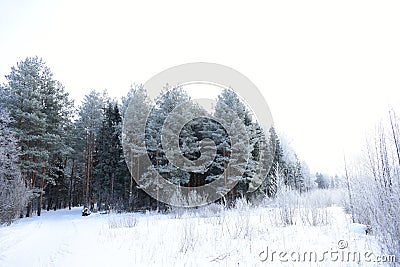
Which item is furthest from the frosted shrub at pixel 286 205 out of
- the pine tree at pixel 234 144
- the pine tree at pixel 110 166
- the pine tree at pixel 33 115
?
the pine tree at pixel 33 115

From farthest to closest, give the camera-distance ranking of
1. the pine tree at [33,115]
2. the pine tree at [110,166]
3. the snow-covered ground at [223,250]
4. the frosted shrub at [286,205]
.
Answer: the pine tree at [110,166] → the pine tree at [33,115] → the frosted shrub at [286,205] → the snow-covered ground at [223,250]

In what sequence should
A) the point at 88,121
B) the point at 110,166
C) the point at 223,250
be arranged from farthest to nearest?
the point at 88,121 < the point at 110,166 < the point at 223,250

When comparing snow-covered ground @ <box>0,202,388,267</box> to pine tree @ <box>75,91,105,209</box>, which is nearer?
snow-covered ground @ <box>0,202,388,267</box>

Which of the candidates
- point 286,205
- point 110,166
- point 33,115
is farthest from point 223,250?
point 110,166

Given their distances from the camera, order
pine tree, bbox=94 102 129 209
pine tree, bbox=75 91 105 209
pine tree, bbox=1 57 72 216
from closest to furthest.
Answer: pine tree, bbox=1 57 72 216 < pine tree, bbox=94 102 129 209 < pine tree, bbox=75 91 105 209

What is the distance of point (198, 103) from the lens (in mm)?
22875

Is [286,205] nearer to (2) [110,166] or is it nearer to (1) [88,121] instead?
(2) [110,166]

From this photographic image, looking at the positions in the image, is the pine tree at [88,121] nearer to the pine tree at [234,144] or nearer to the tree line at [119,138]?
the tree line at [119,138]

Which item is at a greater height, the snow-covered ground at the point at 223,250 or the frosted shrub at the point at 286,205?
the frosted shrub at the point at 286,205

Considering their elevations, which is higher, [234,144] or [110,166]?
[234,144]

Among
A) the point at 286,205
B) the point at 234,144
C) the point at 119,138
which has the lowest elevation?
the point at 286,205

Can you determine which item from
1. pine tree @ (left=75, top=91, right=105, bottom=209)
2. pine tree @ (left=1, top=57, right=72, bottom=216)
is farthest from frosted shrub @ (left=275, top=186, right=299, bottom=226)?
pine tree @ (left=75, top=91, right=105, bottom=209)

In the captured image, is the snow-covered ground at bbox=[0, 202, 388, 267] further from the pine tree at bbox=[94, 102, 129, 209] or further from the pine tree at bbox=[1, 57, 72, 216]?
the pine tree at bbox=[94, 102, 129, 209]

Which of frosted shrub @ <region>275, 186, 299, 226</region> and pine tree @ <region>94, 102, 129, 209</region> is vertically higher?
pine tree @ <region>94, 102, 129, 209</region>
